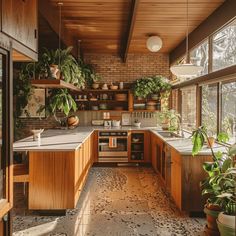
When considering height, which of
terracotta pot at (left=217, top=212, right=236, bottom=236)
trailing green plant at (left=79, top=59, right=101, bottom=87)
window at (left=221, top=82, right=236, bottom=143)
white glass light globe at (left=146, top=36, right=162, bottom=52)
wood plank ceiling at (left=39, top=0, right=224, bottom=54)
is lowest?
terracotta pot at (left=217, top=212, right=236, bottom=236)

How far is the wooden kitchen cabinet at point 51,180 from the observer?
13.3ft

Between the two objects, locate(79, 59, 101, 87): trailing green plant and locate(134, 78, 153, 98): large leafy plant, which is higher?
locate(79, 59, 101, 87): trailing green plant

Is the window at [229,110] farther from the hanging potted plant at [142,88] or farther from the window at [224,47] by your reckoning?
the hanging potted plant at [142,88]

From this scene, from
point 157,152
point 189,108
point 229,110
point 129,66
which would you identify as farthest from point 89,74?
point 229,110

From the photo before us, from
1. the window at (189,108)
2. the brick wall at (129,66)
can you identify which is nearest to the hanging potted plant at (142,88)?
the brick wall at (129,66)

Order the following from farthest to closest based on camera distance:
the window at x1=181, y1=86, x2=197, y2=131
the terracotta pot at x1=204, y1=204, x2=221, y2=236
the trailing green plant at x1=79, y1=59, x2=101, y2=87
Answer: the trailing green plant at x1=79, y1=59, x2=101, y2=87 → the window at x1=181, y1=86, x2=197, y2=131 → the terracotta pot at x1=204, y1=204, x2=221, y2=236

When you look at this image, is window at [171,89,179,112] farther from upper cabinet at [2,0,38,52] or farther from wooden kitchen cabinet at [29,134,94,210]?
upper cabinet at [2,0,38,52]

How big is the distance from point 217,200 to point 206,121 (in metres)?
2.61

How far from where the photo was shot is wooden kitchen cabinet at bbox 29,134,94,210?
405cm

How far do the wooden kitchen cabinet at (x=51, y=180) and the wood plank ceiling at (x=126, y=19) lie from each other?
202 centimetres

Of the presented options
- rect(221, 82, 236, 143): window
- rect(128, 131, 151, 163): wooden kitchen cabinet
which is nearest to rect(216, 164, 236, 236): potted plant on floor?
rect(221, 82, 236, 143): window

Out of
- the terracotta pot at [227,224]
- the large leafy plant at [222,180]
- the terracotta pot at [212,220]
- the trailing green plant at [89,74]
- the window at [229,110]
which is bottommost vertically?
the terracotta pot at [212,220]

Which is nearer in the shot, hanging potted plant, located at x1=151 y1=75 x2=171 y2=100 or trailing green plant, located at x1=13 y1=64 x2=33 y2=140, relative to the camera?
trailing green plant, located at x1=13 y1=64 x2=33 y2=140

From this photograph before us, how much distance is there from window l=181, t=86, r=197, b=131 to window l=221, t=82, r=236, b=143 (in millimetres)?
1483
